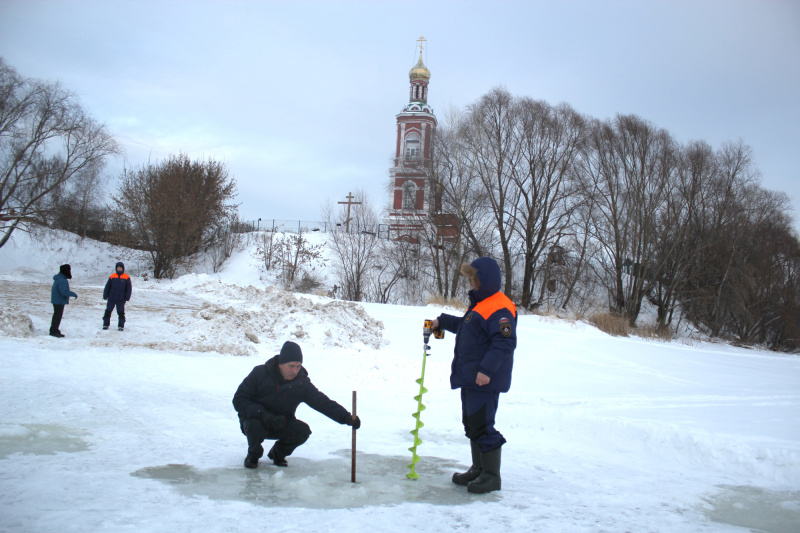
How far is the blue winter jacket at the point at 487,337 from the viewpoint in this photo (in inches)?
163

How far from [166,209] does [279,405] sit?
2989 cm

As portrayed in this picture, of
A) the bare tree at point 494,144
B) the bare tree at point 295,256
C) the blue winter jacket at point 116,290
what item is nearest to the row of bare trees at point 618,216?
the bare tree at point 494,144

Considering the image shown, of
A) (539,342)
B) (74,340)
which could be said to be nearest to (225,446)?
(74,340)

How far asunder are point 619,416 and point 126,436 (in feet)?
18.4

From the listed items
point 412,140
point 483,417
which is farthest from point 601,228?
point 483,417

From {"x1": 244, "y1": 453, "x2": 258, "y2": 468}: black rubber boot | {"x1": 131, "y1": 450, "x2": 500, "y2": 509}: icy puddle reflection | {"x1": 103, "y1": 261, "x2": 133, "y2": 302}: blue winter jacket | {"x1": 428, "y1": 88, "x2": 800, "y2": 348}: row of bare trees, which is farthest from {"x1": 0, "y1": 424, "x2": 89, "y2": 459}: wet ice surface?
{"x1": 428, "y1": 88, "x2": 800, "y2": 348}: row of bare trees

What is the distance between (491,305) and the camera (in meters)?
4.29

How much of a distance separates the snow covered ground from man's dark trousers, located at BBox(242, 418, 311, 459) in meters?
0.18

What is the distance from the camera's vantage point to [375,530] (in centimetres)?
326

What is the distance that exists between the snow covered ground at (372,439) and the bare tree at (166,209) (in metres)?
19.9

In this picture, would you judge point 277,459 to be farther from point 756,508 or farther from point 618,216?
point 618,216

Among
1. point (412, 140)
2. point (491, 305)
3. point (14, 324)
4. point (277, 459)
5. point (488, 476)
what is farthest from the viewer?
point (412, 140)

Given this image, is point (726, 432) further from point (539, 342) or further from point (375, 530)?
point (539, 342)

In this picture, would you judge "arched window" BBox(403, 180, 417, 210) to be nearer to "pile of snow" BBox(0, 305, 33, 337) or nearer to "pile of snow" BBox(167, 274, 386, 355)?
"pile of snow" BBox(167, 274, 386, 355)
